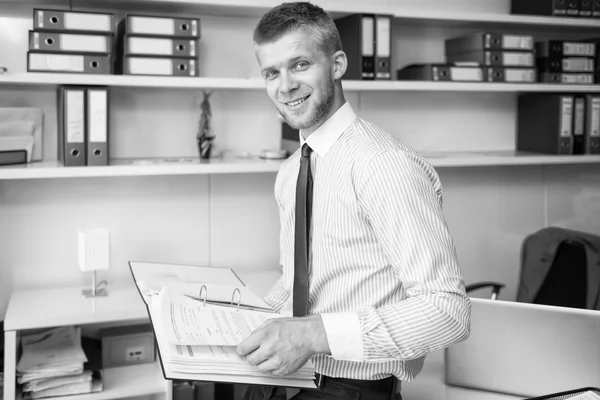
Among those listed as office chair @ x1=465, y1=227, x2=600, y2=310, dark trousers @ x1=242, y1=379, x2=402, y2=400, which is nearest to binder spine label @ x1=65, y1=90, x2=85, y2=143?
dark trousers @ x1=242, y1=379, x2=402, y2=400

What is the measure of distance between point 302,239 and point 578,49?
2.32 meters

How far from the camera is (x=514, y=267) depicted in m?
3.49

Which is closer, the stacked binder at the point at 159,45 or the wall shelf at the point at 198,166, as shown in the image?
the wall shelf at the point at 198,166

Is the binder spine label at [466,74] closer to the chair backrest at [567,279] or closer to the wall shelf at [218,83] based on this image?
the wall shelf at [218,83]

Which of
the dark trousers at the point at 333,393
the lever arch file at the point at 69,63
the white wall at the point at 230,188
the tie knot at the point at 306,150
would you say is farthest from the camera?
the white wall at the point at 230,188

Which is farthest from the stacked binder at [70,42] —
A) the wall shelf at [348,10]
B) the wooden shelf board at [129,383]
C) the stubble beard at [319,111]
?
the stubble beard at [319,111]

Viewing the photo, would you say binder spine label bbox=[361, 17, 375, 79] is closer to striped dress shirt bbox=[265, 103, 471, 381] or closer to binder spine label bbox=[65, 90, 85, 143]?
binder spine label bbox=[65, 90, 85, 143]

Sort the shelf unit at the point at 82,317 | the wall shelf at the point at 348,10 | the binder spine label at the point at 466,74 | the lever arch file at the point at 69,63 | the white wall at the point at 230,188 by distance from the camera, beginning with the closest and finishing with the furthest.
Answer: the shelf unit at the point at 82,317 → the lever arch file at the point at 69,63 → the wall shelf at the point at 348,10 → the white wall at the point at 230,188 → the binder spine label at the point at 466,74

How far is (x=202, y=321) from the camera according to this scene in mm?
1225

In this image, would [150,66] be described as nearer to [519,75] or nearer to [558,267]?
[519,75]

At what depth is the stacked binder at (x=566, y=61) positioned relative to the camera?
126 inches

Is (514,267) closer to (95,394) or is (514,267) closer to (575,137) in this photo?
(575,137)

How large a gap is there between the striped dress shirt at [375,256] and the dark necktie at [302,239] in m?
0.02

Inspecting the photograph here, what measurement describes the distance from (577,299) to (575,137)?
0.87 metres
